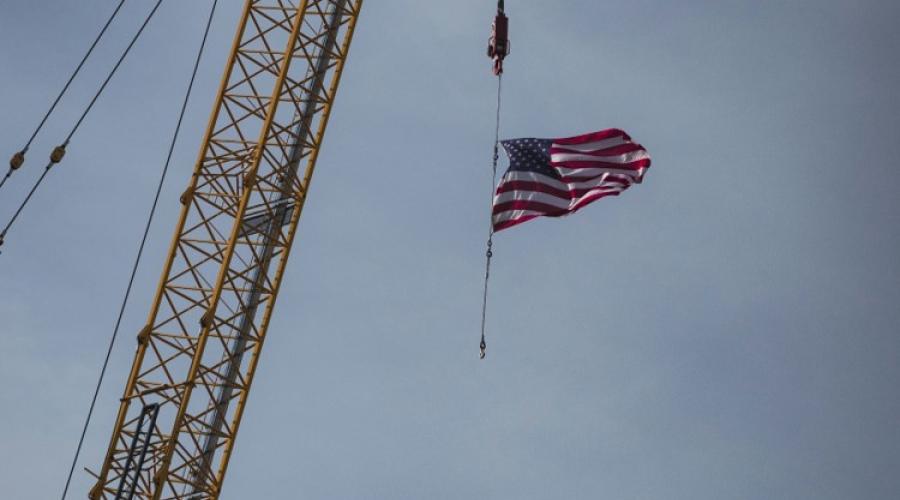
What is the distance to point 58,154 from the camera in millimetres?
50938

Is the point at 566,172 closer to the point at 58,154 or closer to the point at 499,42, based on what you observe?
the point at 499,42

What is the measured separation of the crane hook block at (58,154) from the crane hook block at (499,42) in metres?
16.3

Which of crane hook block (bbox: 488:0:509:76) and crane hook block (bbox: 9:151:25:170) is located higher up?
crane hook block (bbox: 488:0:509:76)

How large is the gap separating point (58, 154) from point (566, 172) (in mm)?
18730

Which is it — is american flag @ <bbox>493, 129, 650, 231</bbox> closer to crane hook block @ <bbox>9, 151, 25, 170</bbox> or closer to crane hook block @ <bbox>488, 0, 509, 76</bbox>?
crane hook block @ <bbox>488, 0, 509, 76</bbox>

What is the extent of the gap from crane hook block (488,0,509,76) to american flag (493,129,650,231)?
3.18m

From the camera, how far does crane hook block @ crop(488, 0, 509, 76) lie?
54.7 metres

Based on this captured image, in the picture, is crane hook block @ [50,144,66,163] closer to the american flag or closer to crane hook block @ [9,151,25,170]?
crane hook block @ [9,151,25,170]

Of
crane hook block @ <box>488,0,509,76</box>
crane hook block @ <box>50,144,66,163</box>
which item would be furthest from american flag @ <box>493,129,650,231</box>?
crane hook block @ <box>50,144,66,163</box>

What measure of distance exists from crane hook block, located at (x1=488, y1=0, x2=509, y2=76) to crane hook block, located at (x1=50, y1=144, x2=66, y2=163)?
1635 cm

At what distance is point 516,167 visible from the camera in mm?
53906

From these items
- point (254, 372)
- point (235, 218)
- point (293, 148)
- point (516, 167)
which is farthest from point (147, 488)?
point (516, 167)

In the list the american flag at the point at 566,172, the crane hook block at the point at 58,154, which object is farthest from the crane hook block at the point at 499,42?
the crane hook block at the point at 58,154

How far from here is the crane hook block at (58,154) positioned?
50.8 meters
